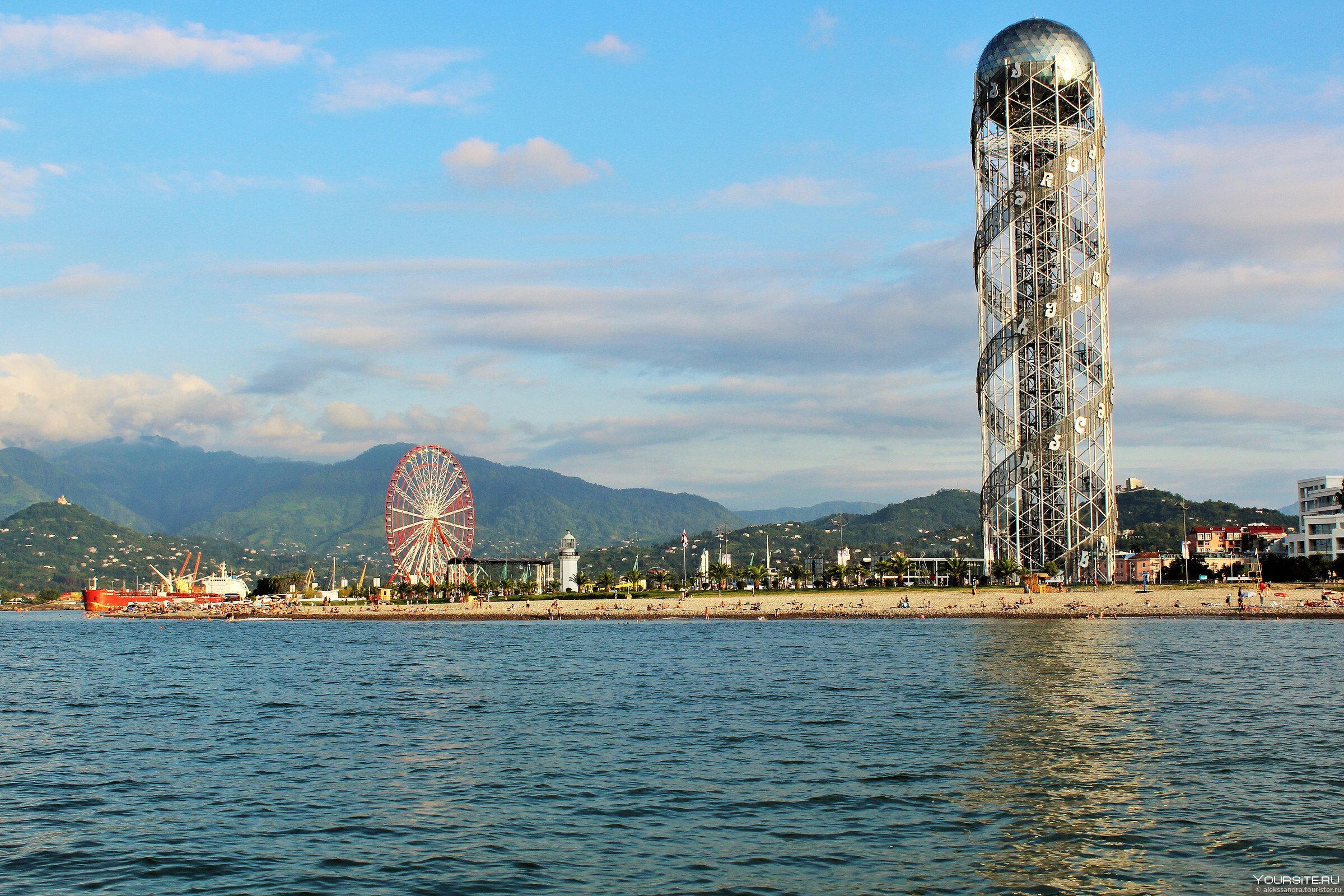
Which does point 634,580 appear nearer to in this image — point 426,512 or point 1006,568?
point 426,512

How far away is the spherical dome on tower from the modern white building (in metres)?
67.1

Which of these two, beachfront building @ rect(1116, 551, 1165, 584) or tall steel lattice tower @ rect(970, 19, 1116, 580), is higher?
tall steel lattice tower @ rect(970, 19, 1116, 580)

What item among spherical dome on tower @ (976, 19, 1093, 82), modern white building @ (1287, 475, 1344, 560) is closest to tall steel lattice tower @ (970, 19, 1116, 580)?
spherical dome on tower @ (976, 19, 1093, 82)

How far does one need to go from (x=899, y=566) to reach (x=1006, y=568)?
41.0 meters

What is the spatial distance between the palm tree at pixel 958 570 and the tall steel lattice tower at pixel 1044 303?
27297mm

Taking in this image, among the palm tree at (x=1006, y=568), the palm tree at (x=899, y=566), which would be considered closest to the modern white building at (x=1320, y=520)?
the palm tree at (x=1006, y=568)

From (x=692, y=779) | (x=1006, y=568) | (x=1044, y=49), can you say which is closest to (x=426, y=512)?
(x=1006, y=568)

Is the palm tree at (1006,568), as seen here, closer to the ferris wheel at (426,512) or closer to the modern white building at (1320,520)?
the modern white building at (1320,520)

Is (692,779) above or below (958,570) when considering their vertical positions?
below

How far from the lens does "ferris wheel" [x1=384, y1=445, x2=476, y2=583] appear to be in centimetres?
17550

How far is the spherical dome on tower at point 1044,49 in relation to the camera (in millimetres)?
127375

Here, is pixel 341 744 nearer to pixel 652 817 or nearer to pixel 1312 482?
pixel 652 817

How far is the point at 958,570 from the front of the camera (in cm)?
15875

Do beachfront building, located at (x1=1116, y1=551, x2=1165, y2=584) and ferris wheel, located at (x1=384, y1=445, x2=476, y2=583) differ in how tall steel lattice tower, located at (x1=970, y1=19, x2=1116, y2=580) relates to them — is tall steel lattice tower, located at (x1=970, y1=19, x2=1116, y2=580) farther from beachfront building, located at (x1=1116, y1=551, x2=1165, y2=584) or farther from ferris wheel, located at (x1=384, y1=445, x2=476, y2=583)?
ferris wheel, located at (x1=384, y1=445, x2=476, y2=583)
